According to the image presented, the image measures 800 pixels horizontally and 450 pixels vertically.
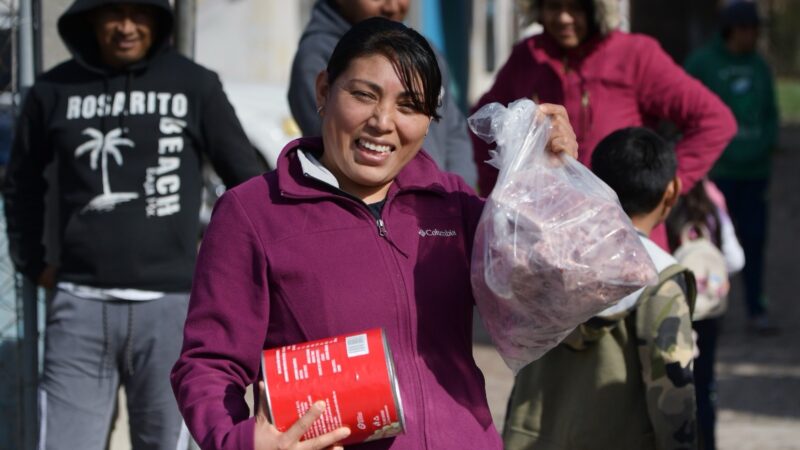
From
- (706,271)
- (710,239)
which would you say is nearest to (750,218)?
(710,239)

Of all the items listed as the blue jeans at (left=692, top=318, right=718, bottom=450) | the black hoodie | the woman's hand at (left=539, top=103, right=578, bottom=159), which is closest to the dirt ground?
the blue jeans at (left=692, top=318, right=718, bottom=450)

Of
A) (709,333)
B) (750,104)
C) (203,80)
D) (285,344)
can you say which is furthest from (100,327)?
(750,104)

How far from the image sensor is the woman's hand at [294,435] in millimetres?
2236

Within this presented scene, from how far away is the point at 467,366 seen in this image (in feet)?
8.50

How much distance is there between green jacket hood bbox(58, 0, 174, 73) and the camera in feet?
13.4

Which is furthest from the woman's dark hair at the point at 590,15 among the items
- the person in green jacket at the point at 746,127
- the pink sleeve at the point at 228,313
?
the person in green jacket at the point at 746,127

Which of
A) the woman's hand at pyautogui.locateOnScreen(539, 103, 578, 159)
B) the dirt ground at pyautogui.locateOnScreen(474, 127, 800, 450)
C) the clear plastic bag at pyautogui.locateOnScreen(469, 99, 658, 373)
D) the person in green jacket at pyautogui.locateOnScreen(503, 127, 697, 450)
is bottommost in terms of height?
the dirt ground at pyautogui.locateOnScreen(474, 127, 800, 450)

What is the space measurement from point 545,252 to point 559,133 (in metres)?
0.32

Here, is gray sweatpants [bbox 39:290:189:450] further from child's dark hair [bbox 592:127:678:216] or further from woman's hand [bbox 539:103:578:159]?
woman's hand [bbox 539:103:578:159]

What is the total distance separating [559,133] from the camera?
265 centimetres

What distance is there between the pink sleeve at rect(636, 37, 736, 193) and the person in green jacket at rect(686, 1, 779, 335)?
14.1 ft

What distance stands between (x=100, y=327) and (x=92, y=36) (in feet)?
3.13

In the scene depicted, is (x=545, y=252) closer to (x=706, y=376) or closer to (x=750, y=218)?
(x=706, y=376)

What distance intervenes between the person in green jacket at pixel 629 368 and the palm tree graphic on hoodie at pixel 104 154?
1.32m
